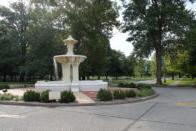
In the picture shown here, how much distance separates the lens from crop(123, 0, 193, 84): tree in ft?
129

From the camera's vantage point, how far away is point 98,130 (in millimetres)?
9594

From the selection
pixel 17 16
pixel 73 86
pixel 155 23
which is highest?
pixel 17 16

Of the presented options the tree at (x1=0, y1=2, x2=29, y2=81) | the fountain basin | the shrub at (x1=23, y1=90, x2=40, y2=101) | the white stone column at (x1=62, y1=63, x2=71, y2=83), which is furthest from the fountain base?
the tree at (x1=0, y1=2, x2=29, y2=81)

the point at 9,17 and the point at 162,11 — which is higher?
the point at 9,17

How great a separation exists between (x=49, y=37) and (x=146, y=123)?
127 ft

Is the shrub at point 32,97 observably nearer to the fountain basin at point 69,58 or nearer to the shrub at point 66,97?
the shrub at point 66,97

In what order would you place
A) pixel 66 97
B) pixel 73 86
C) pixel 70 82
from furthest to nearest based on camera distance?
pixel 70 82 < pixel 73 86 < pixel 66 97

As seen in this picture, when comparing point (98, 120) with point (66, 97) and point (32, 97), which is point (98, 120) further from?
point (32, 97)

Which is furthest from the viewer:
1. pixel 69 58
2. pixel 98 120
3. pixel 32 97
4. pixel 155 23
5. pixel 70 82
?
pixel 155 23

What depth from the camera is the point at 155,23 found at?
1556 inches

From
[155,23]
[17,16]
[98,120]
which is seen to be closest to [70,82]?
[98,120]

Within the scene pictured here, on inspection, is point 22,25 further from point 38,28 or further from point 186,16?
point 186,16

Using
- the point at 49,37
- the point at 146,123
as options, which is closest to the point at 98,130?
the point at 146,123

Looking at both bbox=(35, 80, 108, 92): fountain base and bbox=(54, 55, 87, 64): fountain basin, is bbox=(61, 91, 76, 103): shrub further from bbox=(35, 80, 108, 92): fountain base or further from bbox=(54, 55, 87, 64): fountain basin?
bbox=(54, 55, 87, 64): fountain basin
